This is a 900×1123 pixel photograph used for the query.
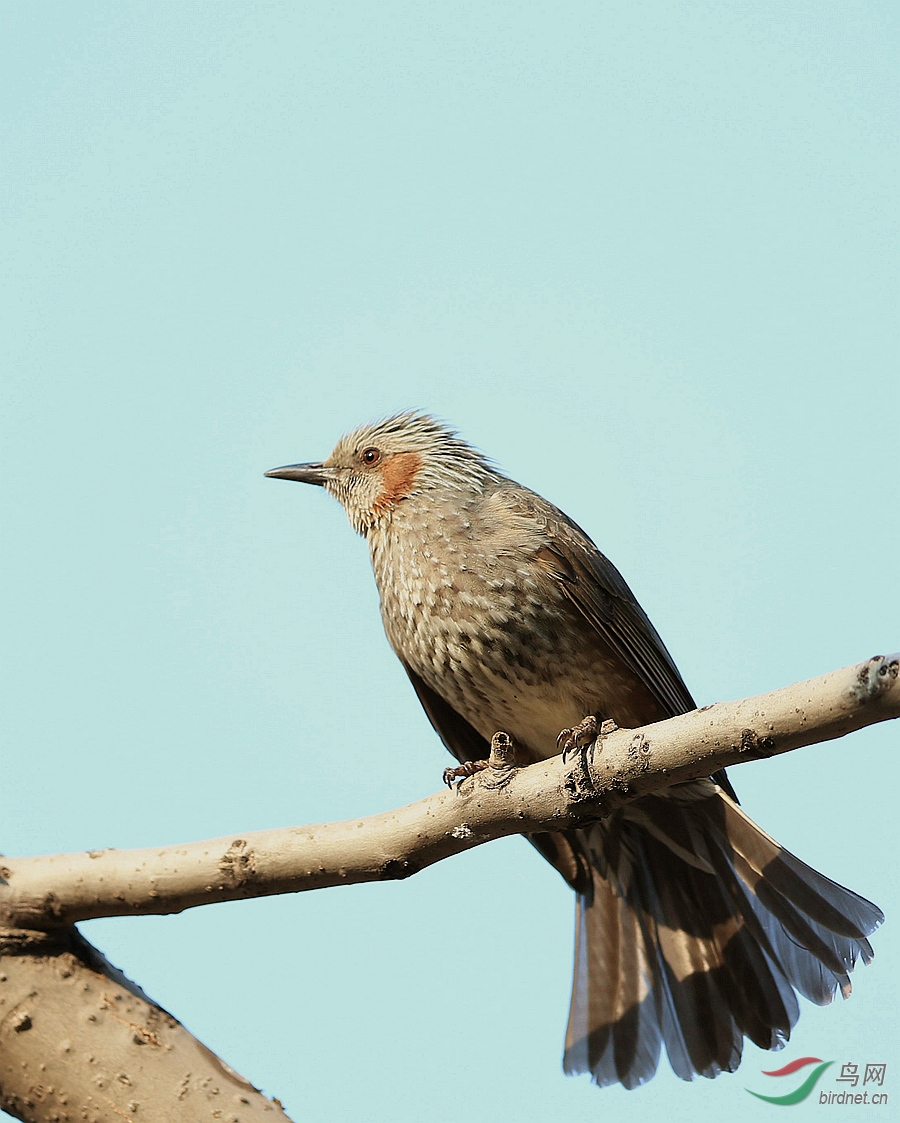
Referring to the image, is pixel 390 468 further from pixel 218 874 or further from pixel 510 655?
pixel 218 874

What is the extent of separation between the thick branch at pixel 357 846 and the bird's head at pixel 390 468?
211cm

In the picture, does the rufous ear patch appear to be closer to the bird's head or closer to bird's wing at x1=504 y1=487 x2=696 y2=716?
the bird's head

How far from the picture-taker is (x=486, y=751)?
5148 mm

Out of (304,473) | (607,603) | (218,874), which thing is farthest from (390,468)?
(218,874)

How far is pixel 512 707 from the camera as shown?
4.49 metres

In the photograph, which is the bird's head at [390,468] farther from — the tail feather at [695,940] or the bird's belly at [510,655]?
the tail feather at [695,940]

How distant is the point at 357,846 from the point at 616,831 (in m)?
2.01

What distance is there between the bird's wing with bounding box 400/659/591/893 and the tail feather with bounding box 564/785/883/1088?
2.0 inches

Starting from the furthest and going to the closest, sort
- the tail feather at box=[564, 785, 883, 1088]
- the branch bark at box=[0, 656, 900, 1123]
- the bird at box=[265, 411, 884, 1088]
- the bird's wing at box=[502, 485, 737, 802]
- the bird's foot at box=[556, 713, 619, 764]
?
the bird's wing at box=[502, 485, 737, 802]
the bird at box=[265, 411, 884, 1088]
the tail feather at box=[564, 785, 883, 1088]
the bird's foot at box=[556, 713, 619, 764]
the branch bark at box=[0, 656, 900, 1123]

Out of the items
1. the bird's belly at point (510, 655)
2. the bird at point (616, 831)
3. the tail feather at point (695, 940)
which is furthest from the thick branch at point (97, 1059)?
the tail feather at point (695, 940)

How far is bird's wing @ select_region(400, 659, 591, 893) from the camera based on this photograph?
16.4ft

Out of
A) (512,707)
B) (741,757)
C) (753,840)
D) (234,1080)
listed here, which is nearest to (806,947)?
(753,840)

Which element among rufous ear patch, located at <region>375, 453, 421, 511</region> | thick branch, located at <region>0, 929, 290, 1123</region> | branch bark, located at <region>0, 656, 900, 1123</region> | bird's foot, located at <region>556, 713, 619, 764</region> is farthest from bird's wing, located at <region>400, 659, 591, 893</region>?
thick branch, located at <region>0, 929, 290, 1123</region>

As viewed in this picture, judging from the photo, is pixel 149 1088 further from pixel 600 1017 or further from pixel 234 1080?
pixel 600 1017
